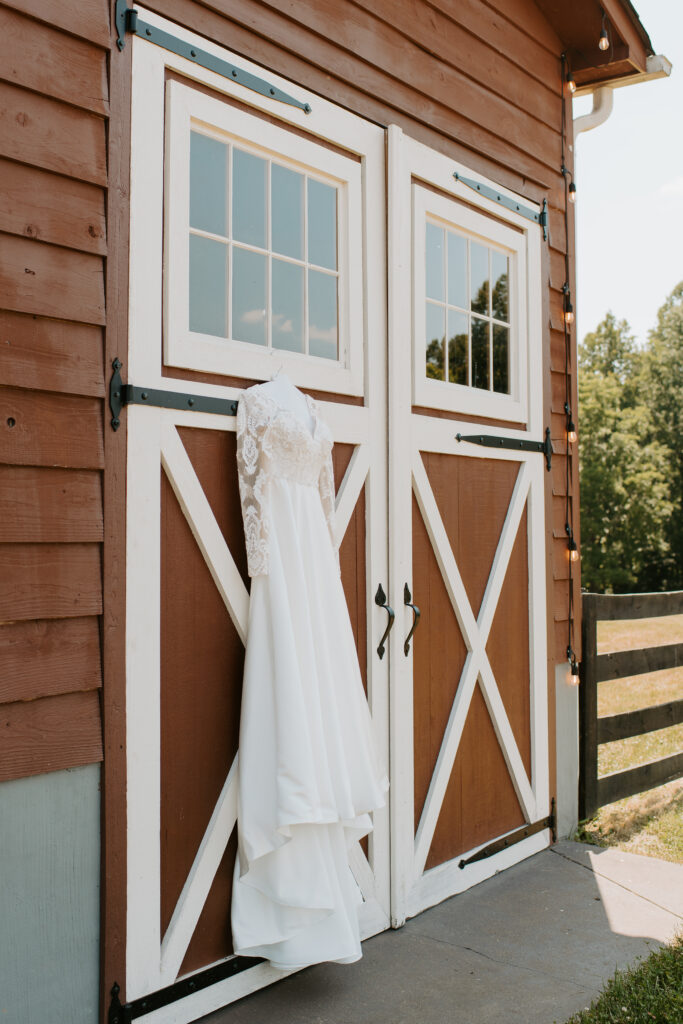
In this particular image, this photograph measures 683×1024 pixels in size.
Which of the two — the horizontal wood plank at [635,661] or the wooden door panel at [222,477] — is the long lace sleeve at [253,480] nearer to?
the wooden door panel at [222,477]

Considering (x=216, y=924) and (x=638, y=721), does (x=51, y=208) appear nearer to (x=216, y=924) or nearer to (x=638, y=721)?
(x=216, y=924)

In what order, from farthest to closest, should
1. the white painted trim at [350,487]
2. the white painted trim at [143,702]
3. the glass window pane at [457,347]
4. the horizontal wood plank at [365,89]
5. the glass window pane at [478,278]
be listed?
the glass window pane at [478,278], the glass window pane at [457,347], the white painted trim at [350,487], the horizontal wood plank at [365,89], the white painted trim at [143,702]

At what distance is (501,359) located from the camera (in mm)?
4297

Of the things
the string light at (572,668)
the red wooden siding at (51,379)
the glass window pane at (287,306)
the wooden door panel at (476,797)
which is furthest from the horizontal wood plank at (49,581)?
the string light at (572,668)

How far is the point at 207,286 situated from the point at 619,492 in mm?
25732

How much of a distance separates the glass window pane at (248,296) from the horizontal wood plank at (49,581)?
Answer: 95 cm

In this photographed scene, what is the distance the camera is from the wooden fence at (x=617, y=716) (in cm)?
468

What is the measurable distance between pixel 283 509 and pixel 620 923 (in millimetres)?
2150

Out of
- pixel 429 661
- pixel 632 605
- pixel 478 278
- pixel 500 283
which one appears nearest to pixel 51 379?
pixel 429 661

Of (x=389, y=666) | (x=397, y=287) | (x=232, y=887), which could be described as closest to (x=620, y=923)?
(x=389, y=666)

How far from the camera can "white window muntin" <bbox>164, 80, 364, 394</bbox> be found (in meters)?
2.65

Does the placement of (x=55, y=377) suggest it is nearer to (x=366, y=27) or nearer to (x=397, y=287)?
(x=397, y=287)

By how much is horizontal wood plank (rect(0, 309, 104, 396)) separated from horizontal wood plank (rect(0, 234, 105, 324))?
3cm

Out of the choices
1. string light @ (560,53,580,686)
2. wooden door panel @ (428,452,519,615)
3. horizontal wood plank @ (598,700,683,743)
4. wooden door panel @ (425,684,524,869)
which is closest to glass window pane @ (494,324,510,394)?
wooden door panel @ (428,452,519,615)
